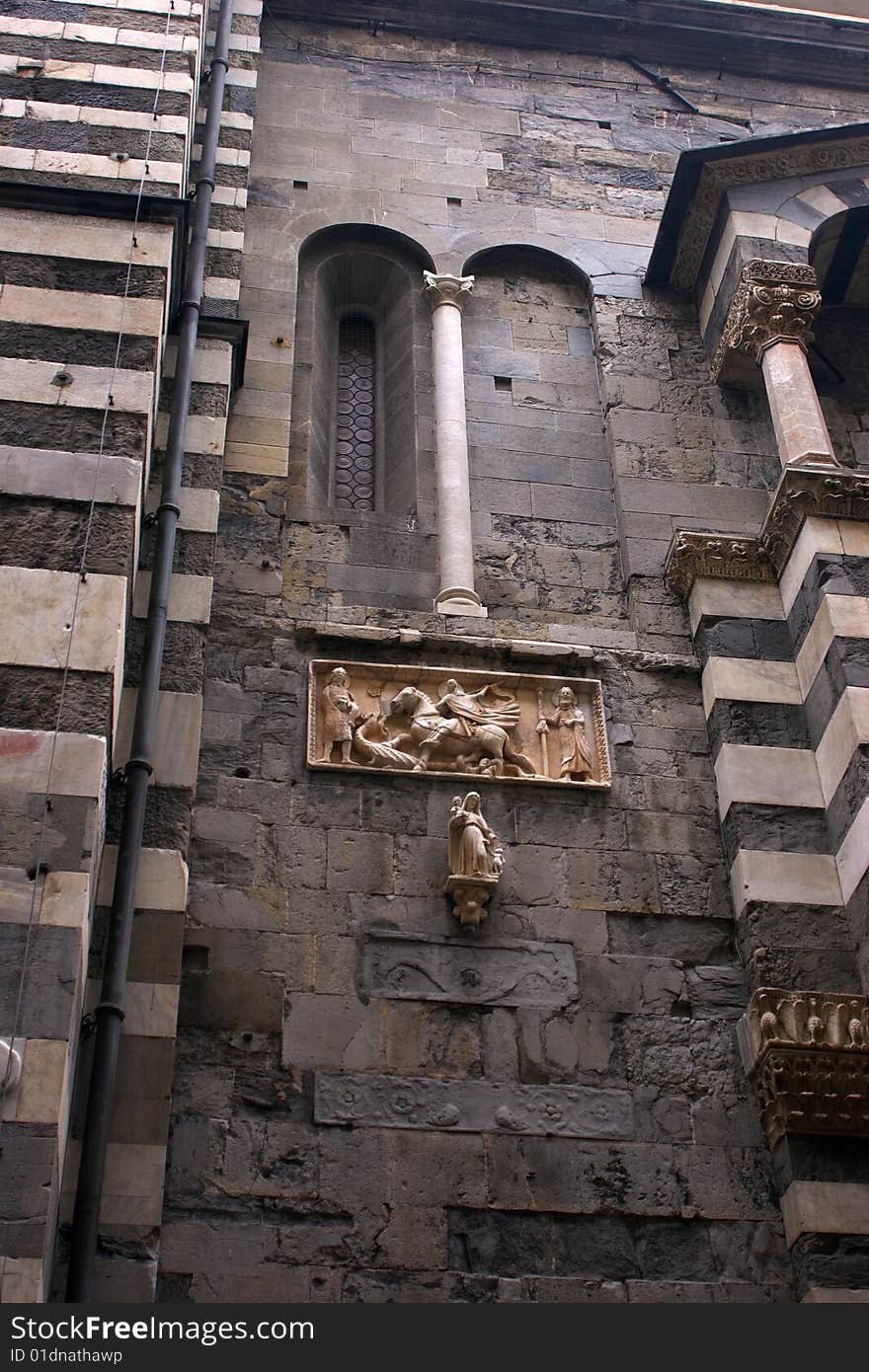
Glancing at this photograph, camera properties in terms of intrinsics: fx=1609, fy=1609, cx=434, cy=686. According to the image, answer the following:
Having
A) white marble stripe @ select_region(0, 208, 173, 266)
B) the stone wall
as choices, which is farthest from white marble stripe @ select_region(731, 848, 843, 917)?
white marble stripe @ select_region(0, 208, 173, 266)

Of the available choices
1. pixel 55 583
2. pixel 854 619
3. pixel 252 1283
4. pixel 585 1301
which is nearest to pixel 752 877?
pixel 854 619

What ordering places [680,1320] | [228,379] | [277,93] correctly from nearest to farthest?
[680,1320], [228,379], [277,93]

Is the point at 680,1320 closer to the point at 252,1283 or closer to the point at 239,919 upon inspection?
the point at 252,1283

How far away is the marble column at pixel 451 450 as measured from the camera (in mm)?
10719

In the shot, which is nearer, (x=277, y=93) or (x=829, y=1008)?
(x=829, y=1008)

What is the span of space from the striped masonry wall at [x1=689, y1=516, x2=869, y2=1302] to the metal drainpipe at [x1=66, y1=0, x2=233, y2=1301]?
11.2ft

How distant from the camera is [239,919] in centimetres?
872

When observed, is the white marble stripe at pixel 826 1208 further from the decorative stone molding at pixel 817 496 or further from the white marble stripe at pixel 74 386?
the white marble stripe at pixel 74 386

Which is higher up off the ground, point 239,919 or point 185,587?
point 185,587

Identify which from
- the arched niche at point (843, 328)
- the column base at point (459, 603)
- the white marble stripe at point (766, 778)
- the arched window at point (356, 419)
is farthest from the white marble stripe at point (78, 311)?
the arched niche at point (843, 328)

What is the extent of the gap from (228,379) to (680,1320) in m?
6.80

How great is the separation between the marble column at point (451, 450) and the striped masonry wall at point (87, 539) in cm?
163

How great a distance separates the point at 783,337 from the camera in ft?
37.7

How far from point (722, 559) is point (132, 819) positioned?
4.51 m
